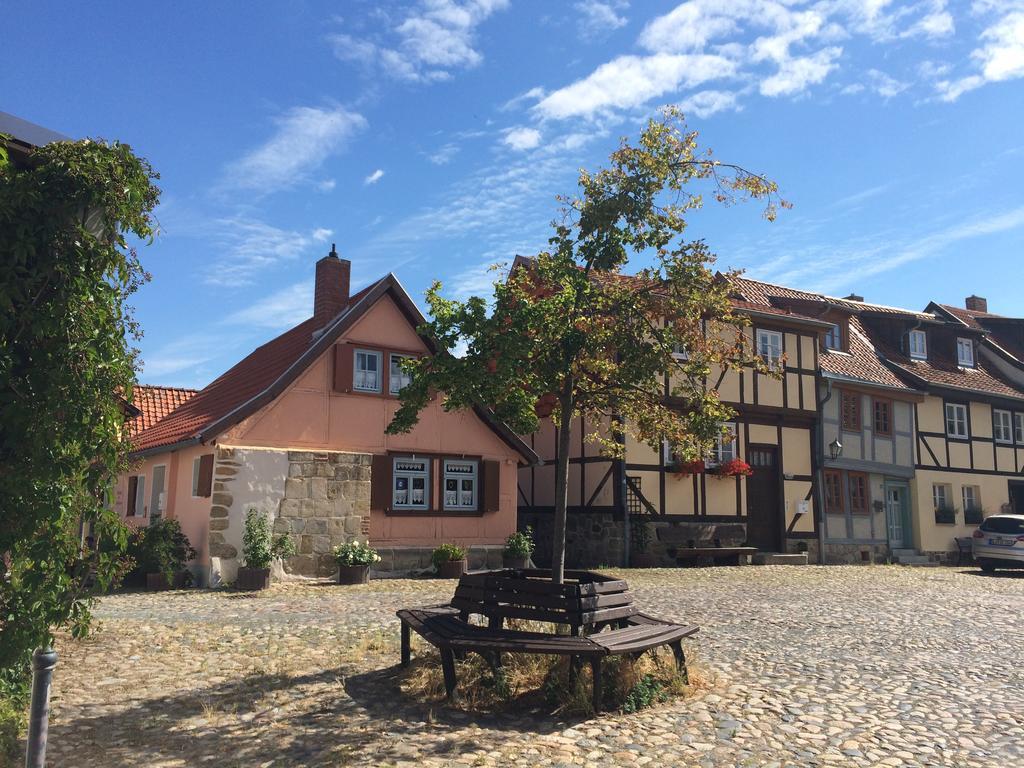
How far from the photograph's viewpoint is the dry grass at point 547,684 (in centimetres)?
621

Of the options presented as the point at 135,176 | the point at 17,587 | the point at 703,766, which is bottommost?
the point at 703,766

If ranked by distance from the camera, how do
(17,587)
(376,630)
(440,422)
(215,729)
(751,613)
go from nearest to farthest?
(17,587)
(215,729)
(376,630)
(751,613)
(440,422)

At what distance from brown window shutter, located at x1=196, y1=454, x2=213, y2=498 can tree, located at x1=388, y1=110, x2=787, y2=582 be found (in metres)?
8.29

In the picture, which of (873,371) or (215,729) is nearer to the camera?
(215,729)

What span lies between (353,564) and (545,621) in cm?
926

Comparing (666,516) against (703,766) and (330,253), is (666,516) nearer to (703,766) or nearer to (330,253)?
(330,253)

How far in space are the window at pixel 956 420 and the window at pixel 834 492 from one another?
5.30 meters

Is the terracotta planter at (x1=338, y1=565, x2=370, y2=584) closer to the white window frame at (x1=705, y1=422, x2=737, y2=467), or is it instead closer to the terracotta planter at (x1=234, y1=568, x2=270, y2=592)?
the terracotta planter at (x1=234, y1=568, x2=270, y2=592)

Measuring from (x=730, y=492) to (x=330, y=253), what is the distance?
11170 millimetres

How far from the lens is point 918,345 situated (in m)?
28.7

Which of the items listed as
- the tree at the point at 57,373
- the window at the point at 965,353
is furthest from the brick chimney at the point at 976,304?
the tree at the point at 57,373

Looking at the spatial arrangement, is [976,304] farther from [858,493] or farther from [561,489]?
[561,489]

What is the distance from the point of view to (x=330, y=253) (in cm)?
1845

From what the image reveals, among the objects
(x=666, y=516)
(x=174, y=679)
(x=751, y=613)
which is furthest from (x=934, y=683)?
(x=666, y=516)
